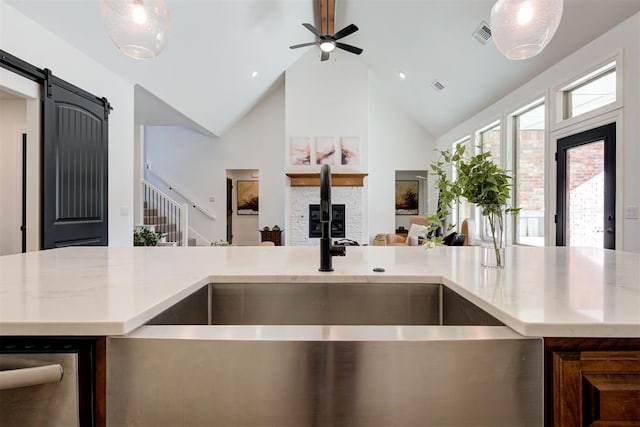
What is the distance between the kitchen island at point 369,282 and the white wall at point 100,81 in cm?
222

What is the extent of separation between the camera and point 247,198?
9578 mm

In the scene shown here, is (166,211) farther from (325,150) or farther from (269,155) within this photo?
(325,150)

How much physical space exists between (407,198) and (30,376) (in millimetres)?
9171

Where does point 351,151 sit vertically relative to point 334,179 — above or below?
above

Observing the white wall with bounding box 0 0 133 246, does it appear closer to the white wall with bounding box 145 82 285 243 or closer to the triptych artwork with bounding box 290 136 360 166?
the triptych artwork with bounding box 290 136 360 166

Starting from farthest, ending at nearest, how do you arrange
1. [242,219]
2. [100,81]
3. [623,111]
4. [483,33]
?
[242,219] < [483,33] < [100,81] < [623,111]

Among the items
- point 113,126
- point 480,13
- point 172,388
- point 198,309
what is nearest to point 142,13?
point 198,309

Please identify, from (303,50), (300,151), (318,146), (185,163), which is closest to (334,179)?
(318,146)

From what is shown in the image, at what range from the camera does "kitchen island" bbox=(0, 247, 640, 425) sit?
60cm

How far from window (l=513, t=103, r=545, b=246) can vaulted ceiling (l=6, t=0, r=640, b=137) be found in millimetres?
533

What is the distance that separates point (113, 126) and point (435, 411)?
175 inches

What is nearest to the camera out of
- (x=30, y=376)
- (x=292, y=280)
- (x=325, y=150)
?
(x=30, y=376)

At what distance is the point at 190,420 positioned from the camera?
60cm

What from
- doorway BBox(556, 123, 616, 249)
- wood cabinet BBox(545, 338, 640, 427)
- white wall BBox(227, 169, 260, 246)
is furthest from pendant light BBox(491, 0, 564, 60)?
white wall BBox(227, 169, 260, 246)
